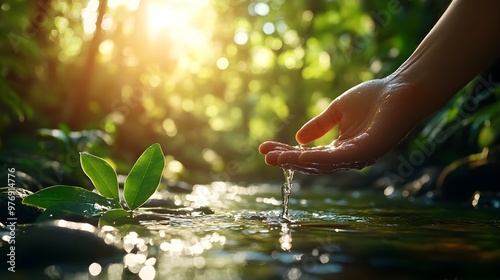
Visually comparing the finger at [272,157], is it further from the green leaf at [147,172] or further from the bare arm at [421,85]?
the green leaf at [147,172]

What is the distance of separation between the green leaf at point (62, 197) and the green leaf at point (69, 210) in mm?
50

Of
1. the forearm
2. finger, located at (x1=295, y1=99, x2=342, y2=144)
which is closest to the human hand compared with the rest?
finger, located at (x1=295, y1=99, x2=342, y2=144)

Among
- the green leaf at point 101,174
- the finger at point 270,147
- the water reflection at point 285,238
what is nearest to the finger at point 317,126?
the finger at point 270,147

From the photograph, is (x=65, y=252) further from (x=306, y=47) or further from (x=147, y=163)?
(x=306, y=47)

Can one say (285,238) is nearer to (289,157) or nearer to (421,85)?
(289,157)

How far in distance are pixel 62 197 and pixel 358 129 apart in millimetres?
1777

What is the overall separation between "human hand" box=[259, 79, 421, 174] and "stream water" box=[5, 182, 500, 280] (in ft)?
1.10

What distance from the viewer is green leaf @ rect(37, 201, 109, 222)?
2543 mm

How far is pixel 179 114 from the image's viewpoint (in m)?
17.2

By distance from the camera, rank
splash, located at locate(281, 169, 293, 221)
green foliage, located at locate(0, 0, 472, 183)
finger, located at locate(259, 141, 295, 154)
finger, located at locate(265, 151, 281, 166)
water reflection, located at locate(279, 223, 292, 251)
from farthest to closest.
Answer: green foliage, located at locate(0, 0, 472, 183), splash, located at locate(281, 169, 293, 221), finger, located at locate(259, 141, 295, 154), finger, located at locate(265, 151, 281, 166), water reflection, located at locate(279, 223, 292, 251)

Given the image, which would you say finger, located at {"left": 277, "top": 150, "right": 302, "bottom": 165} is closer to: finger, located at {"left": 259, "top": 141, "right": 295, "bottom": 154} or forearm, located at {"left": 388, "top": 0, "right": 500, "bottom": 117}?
finger, located at {"left": 259, "top": 141, "right": 295, "bottom": 154}

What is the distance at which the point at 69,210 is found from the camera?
2.65 m

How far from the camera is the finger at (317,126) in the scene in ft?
11.1

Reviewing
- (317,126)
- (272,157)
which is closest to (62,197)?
(272,157)
